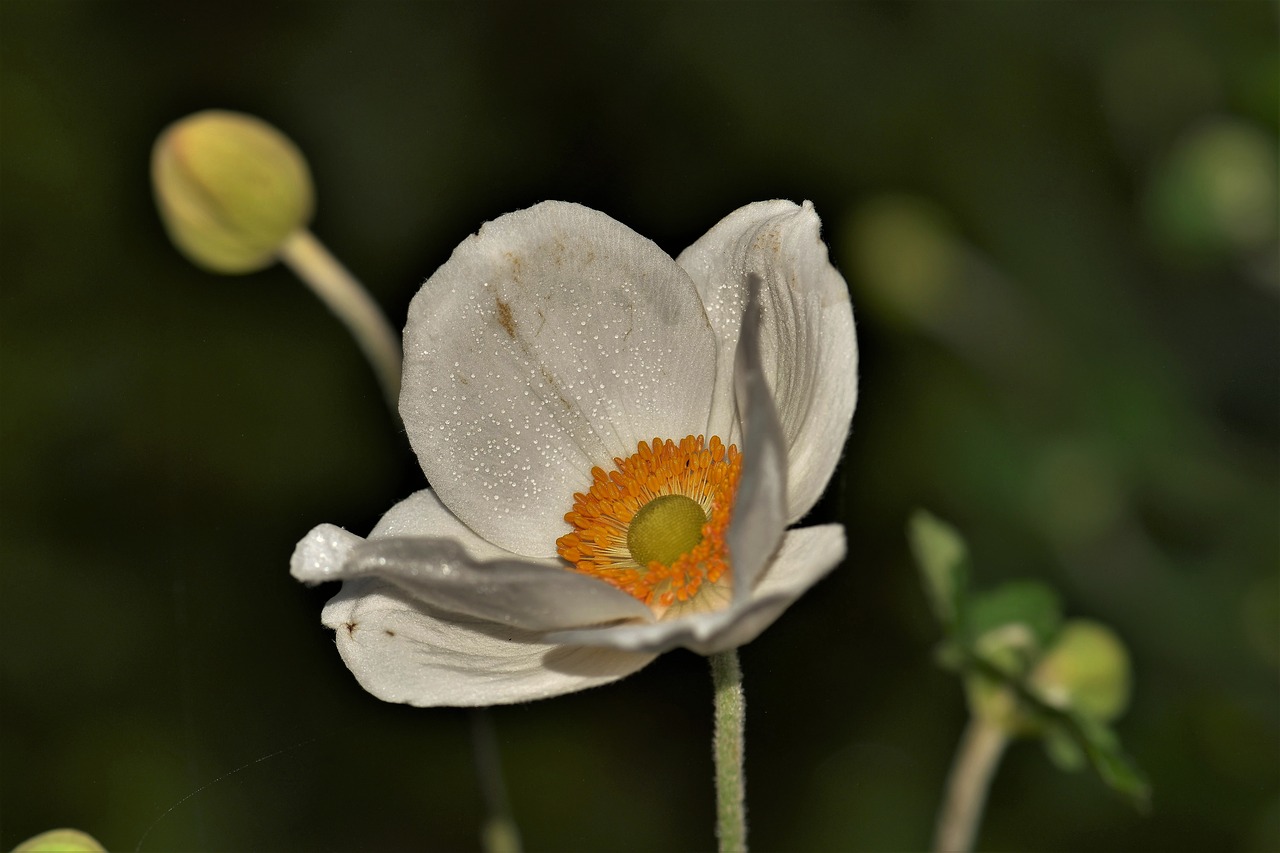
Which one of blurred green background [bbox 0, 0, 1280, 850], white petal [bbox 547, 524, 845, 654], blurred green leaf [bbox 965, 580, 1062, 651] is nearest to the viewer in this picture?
white petal [bbox 547, 524, 845, 654]

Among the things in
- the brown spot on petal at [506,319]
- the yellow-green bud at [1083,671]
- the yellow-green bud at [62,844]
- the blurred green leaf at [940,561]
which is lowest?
the yellow-green bud at [1083,671]

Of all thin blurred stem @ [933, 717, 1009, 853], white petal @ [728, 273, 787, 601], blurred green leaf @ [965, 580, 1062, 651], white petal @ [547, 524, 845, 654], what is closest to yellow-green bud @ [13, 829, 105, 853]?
white petal @ [547, 524, 845, 654]

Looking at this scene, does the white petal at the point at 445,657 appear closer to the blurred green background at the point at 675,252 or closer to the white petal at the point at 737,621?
the white petal at the point at 737,621

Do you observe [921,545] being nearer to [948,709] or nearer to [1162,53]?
[948,709]

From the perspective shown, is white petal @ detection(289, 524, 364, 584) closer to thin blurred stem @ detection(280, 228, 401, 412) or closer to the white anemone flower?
the white anemone flower

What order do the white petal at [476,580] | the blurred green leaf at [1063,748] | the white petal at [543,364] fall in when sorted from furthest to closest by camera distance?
the blurred green leaf at [1063,748]
the white petal at [543,364]
the white petal at [476,580]

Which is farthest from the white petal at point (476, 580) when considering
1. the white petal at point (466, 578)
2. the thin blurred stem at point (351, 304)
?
the thin blurred stem at point (351, 304)
